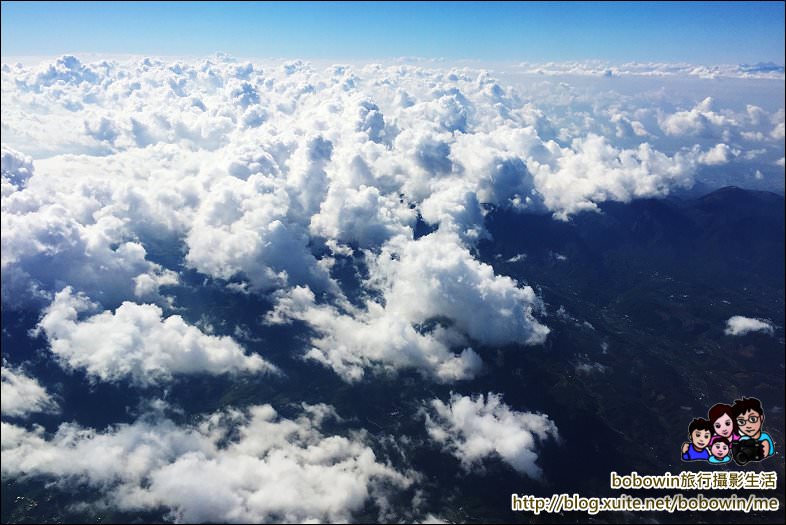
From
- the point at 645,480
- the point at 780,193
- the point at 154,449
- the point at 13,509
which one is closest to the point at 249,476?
the point at 154,449

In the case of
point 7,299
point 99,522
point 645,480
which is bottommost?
point 99,522

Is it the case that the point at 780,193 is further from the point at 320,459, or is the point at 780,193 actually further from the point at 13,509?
the point at 13,509

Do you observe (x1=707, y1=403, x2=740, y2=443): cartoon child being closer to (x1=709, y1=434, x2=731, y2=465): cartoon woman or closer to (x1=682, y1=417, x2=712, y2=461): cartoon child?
(x1=682, y1=417, x2=712, y2=461): cartoon child

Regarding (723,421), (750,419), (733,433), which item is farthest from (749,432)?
(723,421)

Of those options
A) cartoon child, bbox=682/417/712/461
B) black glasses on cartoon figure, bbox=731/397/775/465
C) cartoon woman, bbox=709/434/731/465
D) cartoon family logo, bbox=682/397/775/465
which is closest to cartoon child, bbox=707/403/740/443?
cartoon family logo, bbox=682/397/775/465

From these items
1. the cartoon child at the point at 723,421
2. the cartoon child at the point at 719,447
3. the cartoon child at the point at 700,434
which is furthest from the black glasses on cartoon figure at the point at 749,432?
the cartoon child at the point at 700,434

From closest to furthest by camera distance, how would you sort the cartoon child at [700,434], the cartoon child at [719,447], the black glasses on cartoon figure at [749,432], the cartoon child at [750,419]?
1. the cartoon child at [750,419]
2. the black glasses on cartoon figure at [749,432]
3. the cartoon child at [700,434]
4. the cartoon child at [719,447]

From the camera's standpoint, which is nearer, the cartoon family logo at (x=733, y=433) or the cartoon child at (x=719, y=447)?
the cartoon family logo at (x=733, y=433)

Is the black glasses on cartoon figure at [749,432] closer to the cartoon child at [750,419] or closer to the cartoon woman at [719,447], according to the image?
the cartoon child at [750,419]
